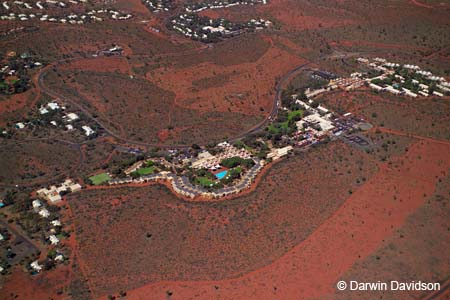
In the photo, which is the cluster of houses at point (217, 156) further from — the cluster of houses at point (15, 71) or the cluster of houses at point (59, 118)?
the cluster of houses at point (15, 71)

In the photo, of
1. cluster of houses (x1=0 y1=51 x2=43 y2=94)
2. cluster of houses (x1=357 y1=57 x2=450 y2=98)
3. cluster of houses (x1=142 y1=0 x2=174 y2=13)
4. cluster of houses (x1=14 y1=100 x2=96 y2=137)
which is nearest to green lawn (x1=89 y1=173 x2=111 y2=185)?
cluster of houses (x1=14 y1=100 x2=96 y2=137)

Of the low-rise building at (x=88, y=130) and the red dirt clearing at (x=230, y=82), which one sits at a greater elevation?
the red dirt clearing at (x=230, y=82)

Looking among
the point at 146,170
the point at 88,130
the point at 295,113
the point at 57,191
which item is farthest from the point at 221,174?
the point at 88,130

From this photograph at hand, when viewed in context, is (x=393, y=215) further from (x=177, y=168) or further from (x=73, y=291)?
(x=73, y=291)

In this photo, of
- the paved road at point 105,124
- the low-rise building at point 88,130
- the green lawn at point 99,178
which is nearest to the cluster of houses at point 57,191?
the green lawn at point 99,178

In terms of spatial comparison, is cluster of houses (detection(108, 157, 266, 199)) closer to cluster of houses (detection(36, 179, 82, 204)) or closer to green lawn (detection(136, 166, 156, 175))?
green lawn (detection(136, 166, 156, 175))

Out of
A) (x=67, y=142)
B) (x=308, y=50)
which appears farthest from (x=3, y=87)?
(x=308, y=50)

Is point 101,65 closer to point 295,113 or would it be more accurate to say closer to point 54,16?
point 54,16
